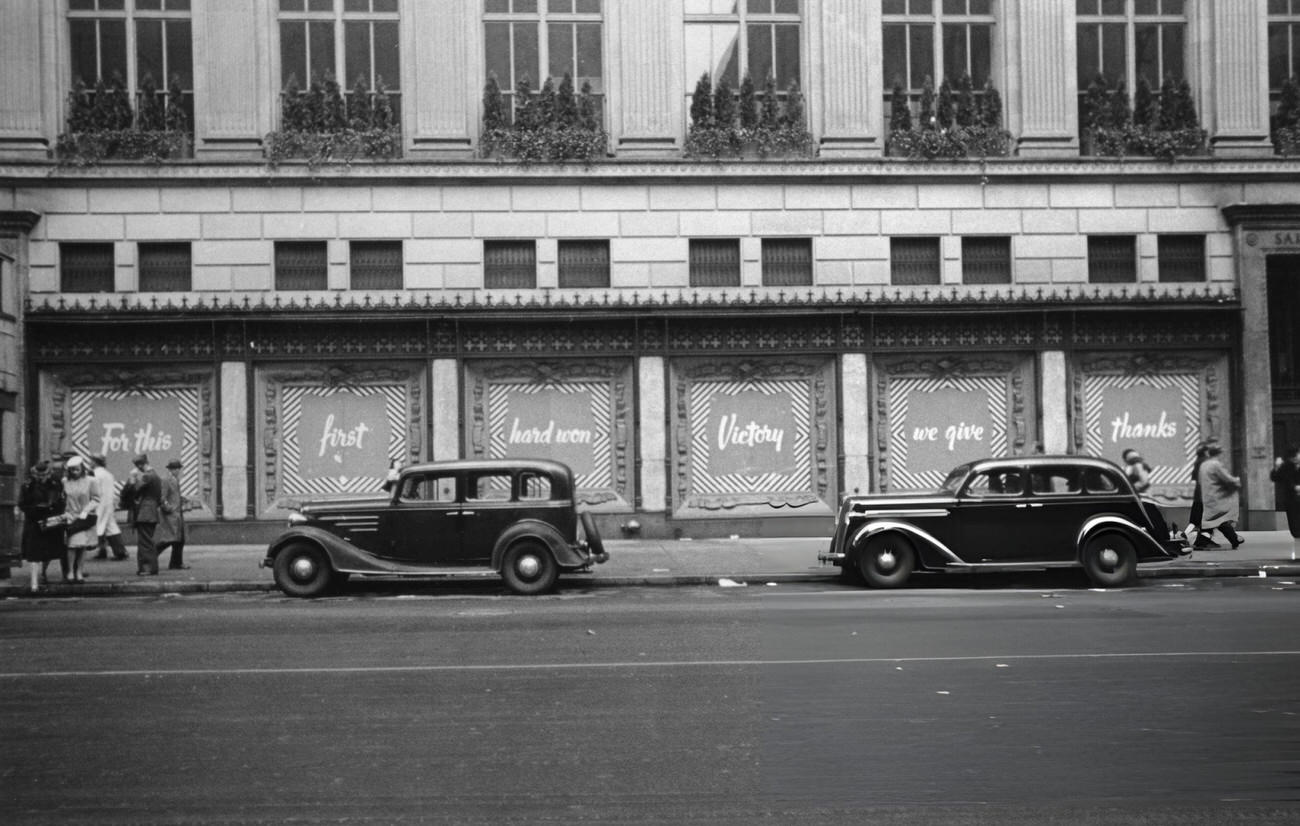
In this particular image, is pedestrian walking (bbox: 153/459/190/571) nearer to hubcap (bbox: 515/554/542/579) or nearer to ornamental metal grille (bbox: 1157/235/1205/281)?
hubcap (bbox: 515/554/542/579)

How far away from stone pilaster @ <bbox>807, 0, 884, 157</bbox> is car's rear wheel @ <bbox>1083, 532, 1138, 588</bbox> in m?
10.7

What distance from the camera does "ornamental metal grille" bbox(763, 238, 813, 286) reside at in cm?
2584

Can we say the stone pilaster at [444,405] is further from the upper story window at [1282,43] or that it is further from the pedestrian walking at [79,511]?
the upper story window at [1282,43]

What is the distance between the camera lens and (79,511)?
18938 millimetres

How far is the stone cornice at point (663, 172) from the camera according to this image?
81.7 ft

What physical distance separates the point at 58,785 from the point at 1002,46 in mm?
24184

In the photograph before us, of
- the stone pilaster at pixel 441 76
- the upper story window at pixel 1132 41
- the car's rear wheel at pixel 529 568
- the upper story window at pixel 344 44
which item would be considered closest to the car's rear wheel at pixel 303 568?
the car's rear wheel at pixel 529 568

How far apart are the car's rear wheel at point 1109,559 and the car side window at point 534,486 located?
24.0ft

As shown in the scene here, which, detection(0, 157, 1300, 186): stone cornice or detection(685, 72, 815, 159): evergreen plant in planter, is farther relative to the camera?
detection(685, 72, 815, 159): evergreen plant in planter

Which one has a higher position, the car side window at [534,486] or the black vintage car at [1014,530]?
the car side window at [534,486]

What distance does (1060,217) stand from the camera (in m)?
26.0

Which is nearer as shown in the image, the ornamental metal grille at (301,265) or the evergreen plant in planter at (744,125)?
the ornamental metal grille at (301,265)

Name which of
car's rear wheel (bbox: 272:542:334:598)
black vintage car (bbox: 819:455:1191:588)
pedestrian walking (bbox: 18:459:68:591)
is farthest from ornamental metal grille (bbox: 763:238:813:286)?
pedestrian walking (bbox: 18:459:68:591)

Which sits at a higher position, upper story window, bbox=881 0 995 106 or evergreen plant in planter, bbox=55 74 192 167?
upper story window, bbox=881 0 995 106
